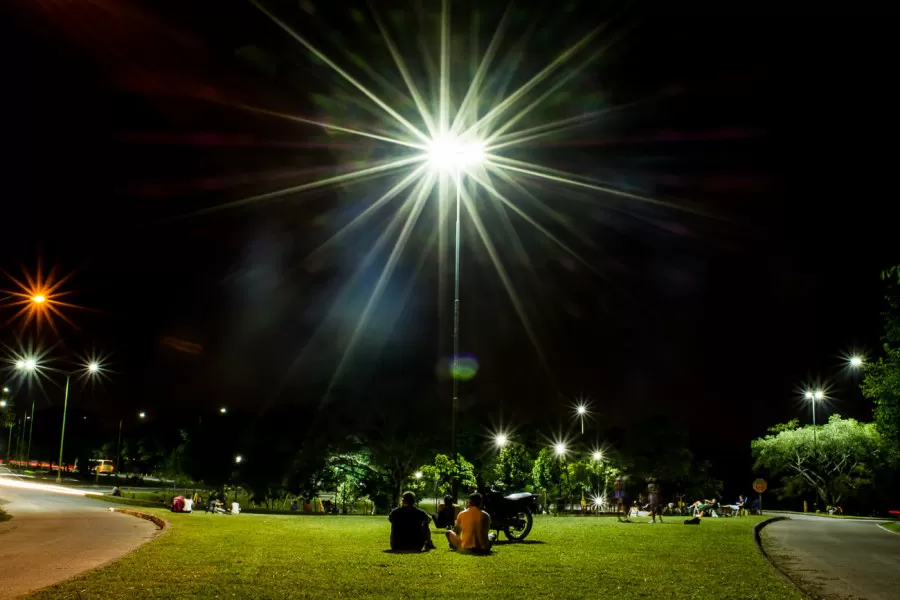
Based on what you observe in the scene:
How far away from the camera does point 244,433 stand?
5462 cm

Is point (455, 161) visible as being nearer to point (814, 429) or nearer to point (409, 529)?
point (409, 529)

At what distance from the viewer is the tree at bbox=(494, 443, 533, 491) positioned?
39750 mm

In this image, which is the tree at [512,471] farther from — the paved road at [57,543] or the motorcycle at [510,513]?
the motorcycle at [510,513]

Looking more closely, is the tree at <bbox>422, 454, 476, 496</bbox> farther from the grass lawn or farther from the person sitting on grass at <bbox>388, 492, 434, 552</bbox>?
the person sitting on grass at <bbox>388, 492, 434, 552</bbox>

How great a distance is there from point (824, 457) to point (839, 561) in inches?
1868

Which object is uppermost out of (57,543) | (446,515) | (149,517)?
(446,515)

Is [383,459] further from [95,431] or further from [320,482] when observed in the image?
[95,431]

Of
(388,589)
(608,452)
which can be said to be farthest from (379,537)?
(608,452)

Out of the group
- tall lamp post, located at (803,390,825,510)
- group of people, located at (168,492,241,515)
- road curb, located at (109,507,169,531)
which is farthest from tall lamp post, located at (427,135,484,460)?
tall lamp post, located at (803,390,825,510)

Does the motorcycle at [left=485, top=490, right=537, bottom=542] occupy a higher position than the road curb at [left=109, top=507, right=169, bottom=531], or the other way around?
the motorcycle at [left=485, top=490, right=537, bottom=542]

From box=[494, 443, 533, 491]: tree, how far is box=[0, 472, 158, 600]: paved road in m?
19.1

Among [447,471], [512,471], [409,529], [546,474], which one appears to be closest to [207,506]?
[447,471]

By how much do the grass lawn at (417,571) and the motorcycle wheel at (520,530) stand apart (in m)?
0.62

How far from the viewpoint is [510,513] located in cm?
1802
